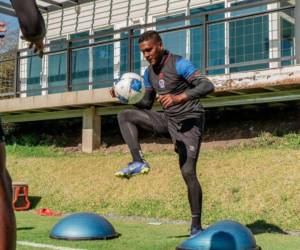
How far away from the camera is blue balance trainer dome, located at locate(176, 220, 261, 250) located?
17.2 ft

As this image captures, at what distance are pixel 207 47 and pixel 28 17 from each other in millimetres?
9833

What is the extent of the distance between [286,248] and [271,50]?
22.5ft

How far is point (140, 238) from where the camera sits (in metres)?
6.70

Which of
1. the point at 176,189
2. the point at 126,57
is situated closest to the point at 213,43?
the point at 126,57

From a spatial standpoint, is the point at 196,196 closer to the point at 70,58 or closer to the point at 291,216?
→ the point at 291,216

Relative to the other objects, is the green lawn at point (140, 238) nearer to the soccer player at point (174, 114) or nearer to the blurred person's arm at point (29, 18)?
the soccer player at point (174, 114)

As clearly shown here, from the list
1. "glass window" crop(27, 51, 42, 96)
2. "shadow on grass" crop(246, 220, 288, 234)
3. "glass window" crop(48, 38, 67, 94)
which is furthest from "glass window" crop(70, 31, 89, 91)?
"shadow on grass" crop(246, 220, 288, 234)

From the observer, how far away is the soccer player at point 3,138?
251 cm

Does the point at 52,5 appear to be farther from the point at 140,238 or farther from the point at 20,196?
the point at 140,238

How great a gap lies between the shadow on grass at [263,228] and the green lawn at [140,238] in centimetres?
35

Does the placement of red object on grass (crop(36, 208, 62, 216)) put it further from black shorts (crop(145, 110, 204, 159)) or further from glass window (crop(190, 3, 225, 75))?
glass window (crop(190, 3, 225, 75))

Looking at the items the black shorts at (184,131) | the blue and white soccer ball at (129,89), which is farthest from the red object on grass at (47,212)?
the blue and white soccer ball at (129,89)

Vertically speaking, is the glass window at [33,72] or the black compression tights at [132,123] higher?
the glass window at [33,72]

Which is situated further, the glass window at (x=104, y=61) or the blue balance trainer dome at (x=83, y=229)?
the glass window at (x=104, y=61)
